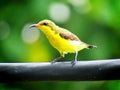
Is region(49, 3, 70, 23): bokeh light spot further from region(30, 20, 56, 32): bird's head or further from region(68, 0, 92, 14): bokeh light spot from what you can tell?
region(30, 20, 56, 32): bird's head

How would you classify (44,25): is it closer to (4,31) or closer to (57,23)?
(57,23)

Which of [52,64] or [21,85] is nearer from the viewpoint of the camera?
[52,64]

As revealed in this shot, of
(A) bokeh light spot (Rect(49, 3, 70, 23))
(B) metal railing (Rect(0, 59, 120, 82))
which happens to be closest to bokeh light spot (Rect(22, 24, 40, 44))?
(A) bokeh light spot (Rect(49, 3, 70, 23))

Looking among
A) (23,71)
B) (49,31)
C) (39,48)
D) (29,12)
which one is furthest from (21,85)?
(23,71)

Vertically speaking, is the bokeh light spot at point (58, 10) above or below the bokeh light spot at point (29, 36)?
above

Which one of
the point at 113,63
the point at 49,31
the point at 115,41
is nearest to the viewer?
the point at 113,63

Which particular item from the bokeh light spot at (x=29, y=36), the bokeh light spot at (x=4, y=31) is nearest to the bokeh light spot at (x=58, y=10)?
the bokeh light spot at (x=29, y=36)

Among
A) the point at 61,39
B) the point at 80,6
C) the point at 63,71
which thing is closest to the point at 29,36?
the point at 80,6

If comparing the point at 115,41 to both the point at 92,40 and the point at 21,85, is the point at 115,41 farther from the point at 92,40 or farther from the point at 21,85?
the point at 21,85

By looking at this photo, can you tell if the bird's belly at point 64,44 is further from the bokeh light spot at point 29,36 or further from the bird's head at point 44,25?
the bokeh light spot at point 29,36

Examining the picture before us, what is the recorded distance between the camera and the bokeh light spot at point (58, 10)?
1.86 meters

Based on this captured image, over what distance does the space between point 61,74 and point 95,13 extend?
3.49 feet

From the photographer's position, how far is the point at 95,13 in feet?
6.27

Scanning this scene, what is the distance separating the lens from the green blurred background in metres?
1.86
